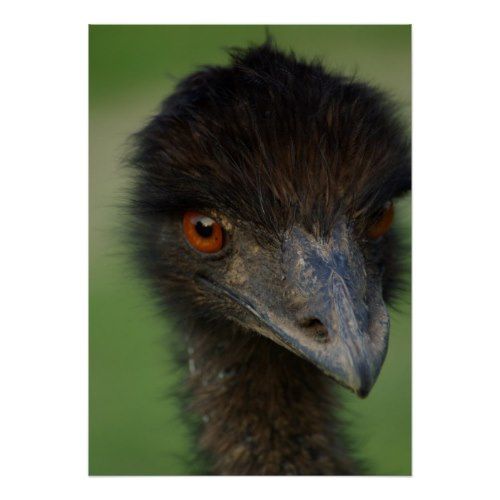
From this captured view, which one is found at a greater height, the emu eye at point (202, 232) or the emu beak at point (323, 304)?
the emu eye at point (202, 232)

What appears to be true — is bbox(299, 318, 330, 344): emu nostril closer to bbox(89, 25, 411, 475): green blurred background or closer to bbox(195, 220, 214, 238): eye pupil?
bbox(195, 220, 214, 238): eye pupil

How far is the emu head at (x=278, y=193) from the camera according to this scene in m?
1.78

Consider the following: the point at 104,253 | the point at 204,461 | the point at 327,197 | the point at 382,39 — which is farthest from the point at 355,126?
the point at 204,461

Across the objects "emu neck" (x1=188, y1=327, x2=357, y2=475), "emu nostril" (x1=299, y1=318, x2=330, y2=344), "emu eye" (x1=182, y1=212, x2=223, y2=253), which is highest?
"emu eye" (x1=182, y1=212, x2=223, y2=253)

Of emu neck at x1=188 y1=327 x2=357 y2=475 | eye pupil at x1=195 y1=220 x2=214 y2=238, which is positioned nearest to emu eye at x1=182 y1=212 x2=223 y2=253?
eye pupil at x1=195 y1=220 x2=214 y2=238

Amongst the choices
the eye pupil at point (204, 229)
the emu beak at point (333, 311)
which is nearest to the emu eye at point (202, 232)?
the eye pupil at point (204, 229)

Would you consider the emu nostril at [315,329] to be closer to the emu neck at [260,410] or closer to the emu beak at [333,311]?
the emu beak at [333,311]

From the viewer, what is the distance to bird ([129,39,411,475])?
5.83 ft

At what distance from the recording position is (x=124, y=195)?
234 centimetres

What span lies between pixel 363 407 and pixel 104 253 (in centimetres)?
112

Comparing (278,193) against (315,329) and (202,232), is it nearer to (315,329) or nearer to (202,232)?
(202,232)

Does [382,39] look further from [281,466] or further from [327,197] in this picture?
[281,466]

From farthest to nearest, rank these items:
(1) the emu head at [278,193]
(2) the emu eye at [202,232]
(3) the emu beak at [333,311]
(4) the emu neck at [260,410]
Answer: (4) the emu neck at [260,410] → (2) the emu eye at [202,232] → (1) the emu head at [278,193] → (3) the emu beak at [333,311]

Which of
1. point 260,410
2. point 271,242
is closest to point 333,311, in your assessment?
point 271,242
